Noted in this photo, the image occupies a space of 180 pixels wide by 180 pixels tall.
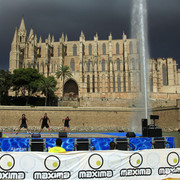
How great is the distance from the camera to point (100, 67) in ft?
184

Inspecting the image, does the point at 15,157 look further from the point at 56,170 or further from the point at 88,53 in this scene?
the point at 88,53

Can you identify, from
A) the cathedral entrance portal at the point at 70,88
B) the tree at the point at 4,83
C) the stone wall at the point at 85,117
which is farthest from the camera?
the cathedral entrance portal at the point at 70,88

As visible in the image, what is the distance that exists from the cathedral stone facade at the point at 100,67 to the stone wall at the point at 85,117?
10337 millimetres

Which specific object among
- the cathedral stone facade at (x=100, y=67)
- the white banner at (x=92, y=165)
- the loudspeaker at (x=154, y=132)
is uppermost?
the cathedral stone facade at (x=100, y=67)

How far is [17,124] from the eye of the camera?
33812mm

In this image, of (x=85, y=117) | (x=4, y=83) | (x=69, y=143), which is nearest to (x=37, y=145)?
(x=69, y=143)

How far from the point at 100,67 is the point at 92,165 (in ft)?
166

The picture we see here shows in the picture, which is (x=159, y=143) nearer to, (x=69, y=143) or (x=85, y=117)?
(x=69, y=143)

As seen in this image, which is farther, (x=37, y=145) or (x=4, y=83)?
(x=4, y=83)

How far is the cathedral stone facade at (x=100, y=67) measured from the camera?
171 feet

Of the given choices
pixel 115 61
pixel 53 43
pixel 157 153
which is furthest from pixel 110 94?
pixel 157 153

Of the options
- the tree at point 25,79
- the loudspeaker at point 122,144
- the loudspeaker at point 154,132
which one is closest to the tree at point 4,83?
the tree at point 25,79

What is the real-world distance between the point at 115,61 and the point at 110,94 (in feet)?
38.0

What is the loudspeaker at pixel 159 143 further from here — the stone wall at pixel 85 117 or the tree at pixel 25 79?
the tree at pixel 25 79
